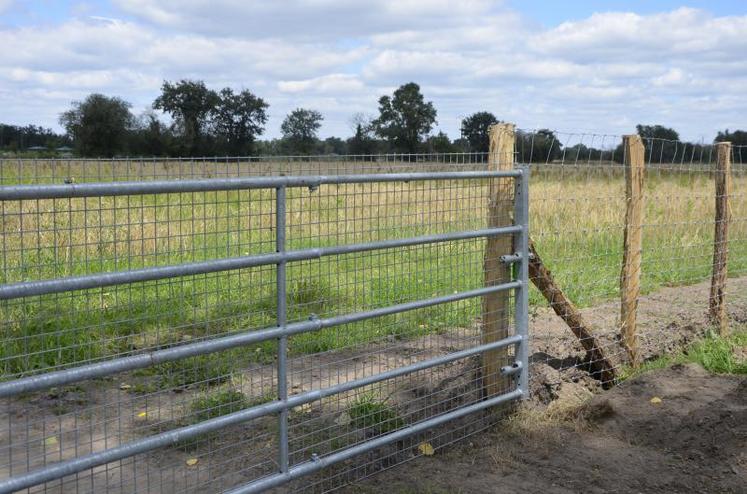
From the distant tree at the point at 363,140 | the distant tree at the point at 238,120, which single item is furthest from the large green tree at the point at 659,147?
the distant tree at the point at 238,120

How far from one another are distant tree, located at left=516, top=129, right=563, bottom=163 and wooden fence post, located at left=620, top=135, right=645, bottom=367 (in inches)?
31.4

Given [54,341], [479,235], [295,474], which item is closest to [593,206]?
[479,235]

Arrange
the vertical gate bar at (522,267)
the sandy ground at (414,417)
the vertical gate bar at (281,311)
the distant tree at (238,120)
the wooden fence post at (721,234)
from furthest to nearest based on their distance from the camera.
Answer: the distant tree at (238,120) → the wooden fence post at (721,234) → the vertical gate bar at (522,267) → the sandy ground at (414,417) → the vertical gate bar at (281,311)

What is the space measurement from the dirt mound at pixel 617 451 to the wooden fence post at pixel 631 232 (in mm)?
715

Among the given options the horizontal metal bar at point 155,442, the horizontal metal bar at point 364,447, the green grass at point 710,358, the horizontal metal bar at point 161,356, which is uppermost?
the horizontal metal bar at point 161,356

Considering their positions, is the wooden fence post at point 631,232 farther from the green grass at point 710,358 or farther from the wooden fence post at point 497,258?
the wooden fence post at point 497,258

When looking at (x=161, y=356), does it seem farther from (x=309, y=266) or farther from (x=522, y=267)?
(x=522, y=267)

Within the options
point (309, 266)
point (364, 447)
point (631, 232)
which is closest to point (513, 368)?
point (364, 447)

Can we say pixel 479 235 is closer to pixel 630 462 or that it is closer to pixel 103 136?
pixel 630 462

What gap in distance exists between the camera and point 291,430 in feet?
17.2

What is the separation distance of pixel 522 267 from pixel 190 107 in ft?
99.5

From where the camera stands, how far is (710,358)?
7172 millimetres

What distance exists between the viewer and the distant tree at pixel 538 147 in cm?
589

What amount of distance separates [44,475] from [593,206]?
18.3 feet
